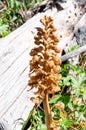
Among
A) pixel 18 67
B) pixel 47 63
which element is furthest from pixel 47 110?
pixel 18 67

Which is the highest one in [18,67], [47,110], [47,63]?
[47,63]

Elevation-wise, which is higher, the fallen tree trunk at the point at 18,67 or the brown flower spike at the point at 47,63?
the brown flower spike at the point at 47,63

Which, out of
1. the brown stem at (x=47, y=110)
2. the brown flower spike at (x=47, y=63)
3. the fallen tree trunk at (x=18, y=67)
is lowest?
the fallen tree trunk at (x=18, y=67)

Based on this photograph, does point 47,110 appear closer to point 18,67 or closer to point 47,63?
point 47,63

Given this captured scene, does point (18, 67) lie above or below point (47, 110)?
below

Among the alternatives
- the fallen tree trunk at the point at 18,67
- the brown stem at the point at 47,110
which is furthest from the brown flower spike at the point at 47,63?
the fallen tree trunk at the point at 18,67

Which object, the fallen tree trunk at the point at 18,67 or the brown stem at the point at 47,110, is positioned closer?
the brown stem at the point at 47,110

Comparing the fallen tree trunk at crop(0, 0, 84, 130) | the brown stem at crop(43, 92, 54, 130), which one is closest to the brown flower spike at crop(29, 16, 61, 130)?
the brown stem at crop(43, 92, 54, 130)

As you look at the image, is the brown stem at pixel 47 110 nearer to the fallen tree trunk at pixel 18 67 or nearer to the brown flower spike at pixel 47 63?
the brown flower spike at pixel 47 63

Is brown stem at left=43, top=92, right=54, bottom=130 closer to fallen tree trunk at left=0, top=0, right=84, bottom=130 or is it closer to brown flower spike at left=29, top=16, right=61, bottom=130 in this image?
brown flower spike at left=29, top=16, right=61, bottom=130

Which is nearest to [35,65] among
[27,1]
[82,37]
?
[82,37]
